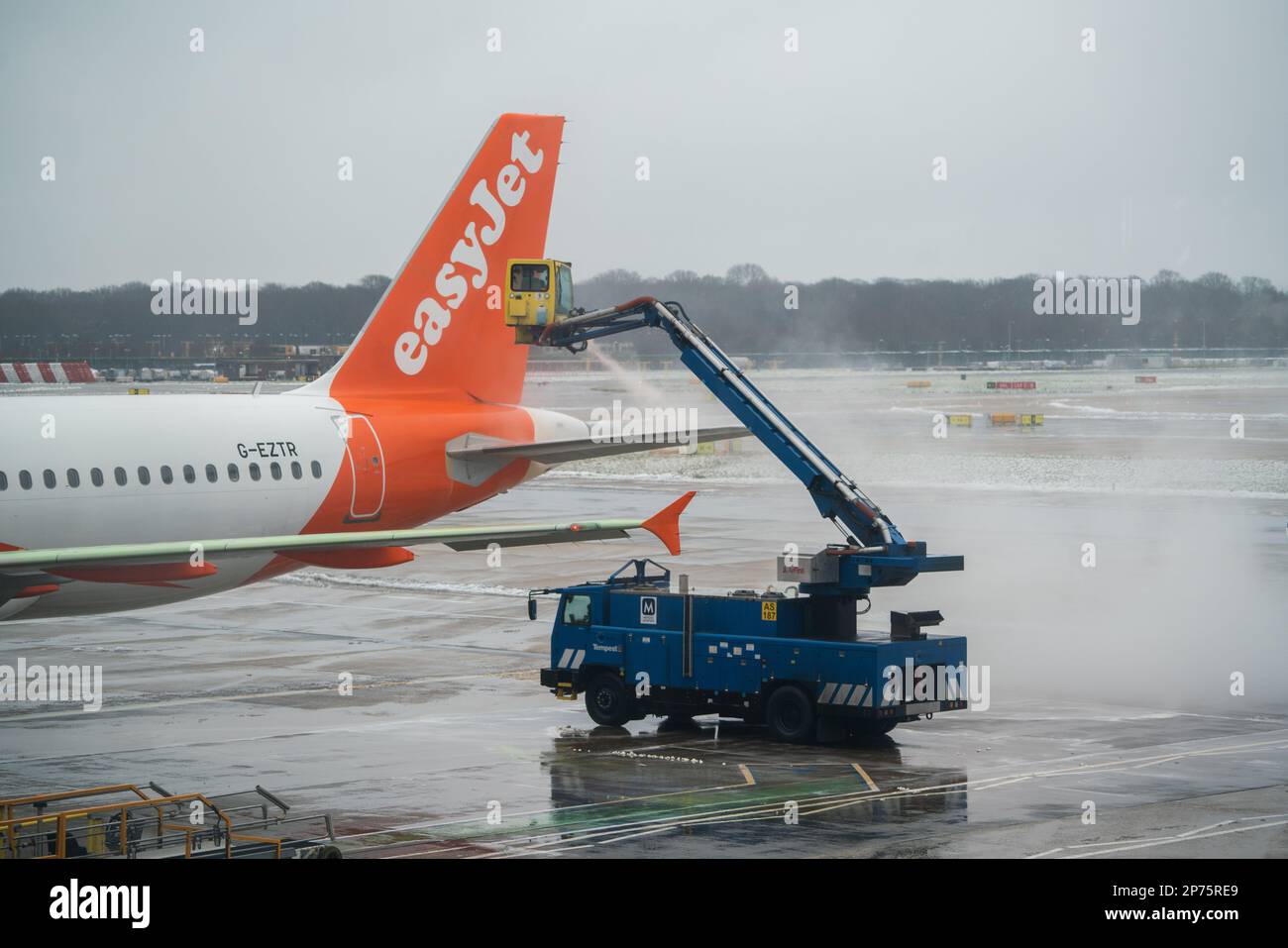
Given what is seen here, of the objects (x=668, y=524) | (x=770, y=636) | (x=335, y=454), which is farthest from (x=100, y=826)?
(x=335, y=454)

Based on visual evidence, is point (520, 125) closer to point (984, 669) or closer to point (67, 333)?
point (984, 669)

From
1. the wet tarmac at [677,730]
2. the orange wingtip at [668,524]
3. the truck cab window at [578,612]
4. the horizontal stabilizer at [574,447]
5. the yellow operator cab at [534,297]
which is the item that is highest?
the yellow operator cab at [534,297]

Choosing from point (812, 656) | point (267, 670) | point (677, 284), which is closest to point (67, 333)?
point (677, 284)

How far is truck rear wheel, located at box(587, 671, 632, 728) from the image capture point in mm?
28125

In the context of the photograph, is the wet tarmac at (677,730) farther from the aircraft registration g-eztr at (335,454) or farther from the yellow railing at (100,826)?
the aircraft registration g-eztr at (335,454)

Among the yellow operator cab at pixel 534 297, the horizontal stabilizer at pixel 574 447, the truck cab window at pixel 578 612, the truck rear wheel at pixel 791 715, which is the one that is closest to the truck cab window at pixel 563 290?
the yellow operator cab at pixel 534 297

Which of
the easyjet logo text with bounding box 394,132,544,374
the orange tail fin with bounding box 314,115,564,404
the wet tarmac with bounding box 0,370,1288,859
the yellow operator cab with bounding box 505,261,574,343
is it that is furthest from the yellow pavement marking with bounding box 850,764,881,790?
the easyjet logo text with bounding box 394,132,544,374

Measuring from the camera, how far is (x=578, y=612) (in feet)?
95.5

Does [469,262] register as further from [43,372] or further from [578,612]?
[43,372]

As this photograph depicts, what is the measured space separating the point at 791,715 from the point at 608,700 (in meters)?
3.53

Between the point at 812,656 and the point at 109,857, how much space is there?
39.9ft

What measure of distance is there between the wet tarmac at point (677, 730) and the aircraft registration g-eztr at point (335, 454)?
3181mm

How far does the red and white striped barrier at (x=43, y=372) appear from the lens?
6740 centimetres

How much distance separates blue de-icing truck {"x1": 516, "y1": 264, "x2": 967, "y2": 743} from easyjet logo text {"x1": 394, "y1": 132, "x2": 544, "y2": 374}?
436cm
